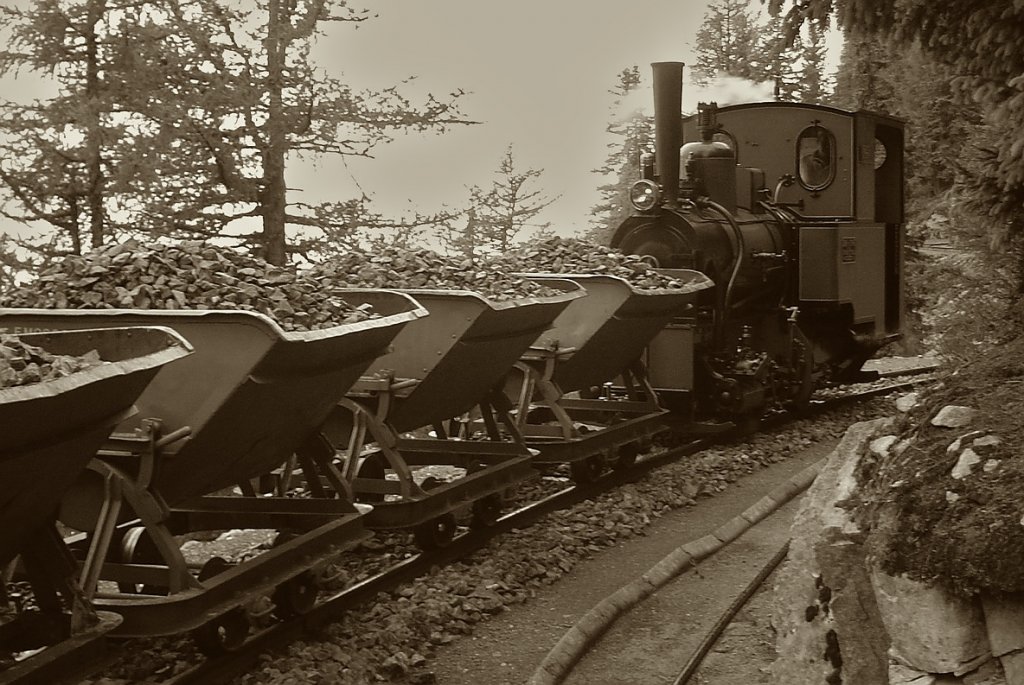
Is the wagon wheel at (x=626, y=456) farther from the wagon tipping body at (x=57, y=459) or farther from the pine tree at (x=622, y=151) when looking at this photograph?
the pine tree at (x=622, y=151)

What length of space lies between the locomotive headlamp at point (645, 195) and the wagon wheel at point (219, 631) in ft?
22.0

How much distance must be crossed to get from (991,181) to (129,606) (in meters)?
4.69

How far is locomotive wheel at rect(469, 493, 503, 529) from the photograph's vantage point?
833 cm

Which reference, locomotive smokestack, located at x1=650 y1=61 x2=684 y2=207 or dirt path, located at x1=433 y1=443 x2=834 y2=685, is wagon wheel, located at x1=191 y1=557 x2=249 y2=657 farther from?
locomotive smokestack, located at x1=650 y1=61 x2=684 y2=207

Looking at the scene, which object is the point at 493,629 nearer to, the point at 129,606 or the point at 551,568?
the point at 551,568

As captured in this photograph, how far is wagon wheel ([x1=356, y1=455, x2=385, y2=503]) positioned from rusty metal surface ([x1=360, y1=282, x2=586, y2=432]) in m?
0.51

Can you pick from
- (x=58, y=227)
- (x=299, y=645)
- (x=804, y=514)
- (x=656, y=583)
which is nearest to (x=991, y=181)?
(x=804, y=514)

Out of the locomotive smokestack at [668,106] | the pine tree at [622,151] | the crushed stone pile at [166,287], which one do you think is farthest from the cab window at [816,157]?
the pine tree at [622,151]

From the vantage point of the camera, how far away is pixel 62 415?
4039 millimetres

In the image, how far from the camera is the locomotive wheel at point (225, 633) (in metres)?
5.64

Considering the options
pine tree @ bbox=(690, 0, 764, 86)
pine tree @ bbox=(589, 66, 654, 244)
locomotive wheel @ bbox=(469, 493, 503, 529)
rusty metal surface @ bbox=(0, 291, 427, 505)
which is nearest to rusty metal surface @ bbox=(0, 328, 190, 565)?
rusty metal surface @ bbox=(0, 291, 427, 505)

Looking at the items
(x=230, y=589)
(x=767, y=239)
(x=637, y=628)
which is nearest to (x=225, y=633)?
(x=230, y=589)

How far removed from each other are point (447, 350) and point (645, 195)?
15.7 ft

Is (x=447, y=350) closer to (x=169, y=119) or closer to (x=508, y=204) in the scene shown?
(x=169, y=119)
